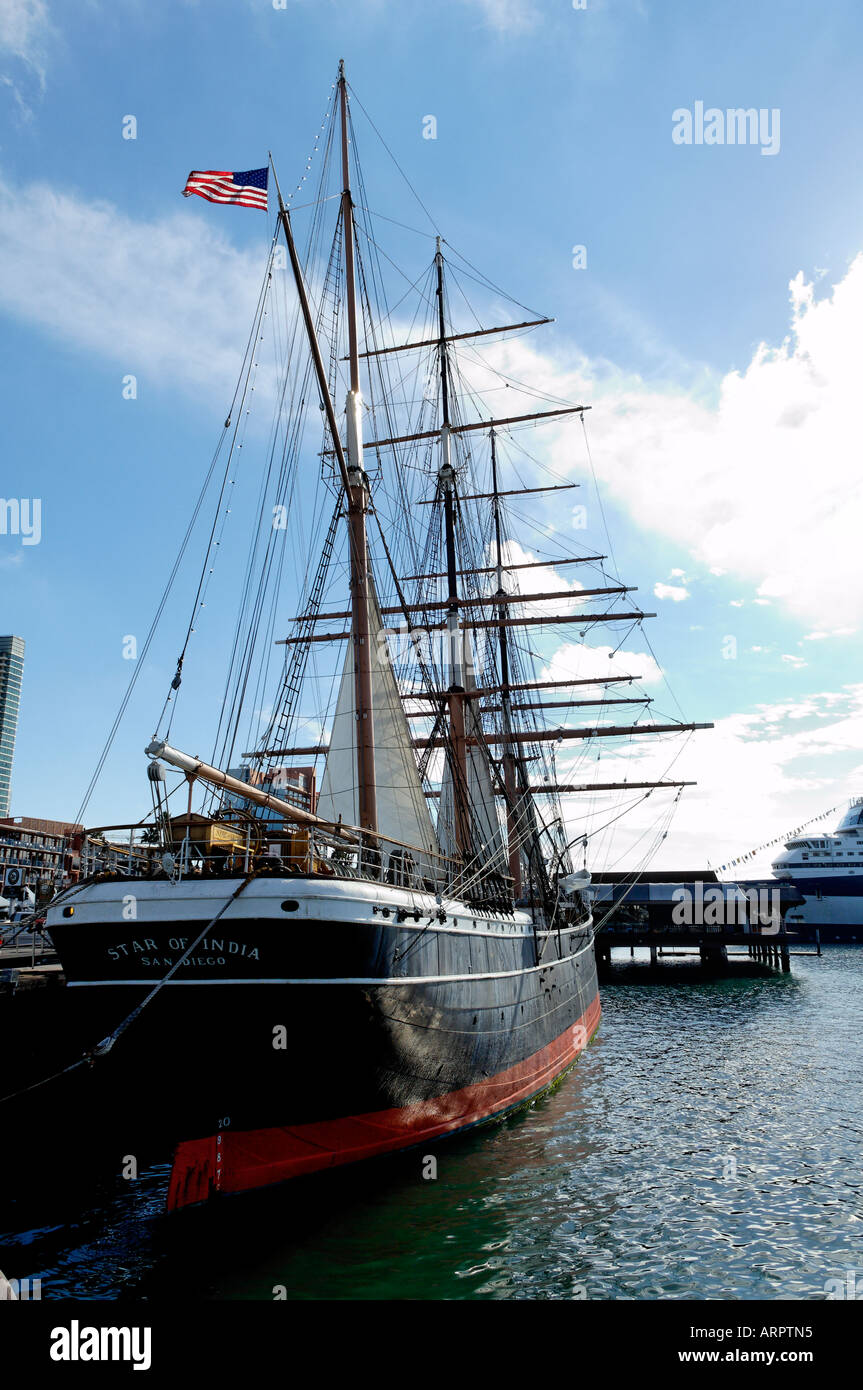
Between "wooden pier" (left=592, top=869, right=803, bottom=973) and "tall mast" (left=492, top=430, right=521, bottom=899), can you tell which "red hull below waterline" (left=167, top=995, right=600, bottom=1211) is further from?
"wooden pier" (left=592, top=869, right=803, bottom=973)

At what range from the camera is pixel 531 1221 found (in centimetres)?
1120

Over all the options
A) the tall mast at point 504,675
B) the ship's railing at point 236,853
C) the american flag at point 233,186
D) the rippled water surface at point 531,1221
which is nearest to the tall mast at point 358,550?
the ship's railing at point 236,853

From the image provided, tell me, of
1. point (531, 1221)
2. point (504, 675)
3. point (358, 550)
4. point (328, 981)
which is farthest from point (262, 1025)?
point (504, 675)

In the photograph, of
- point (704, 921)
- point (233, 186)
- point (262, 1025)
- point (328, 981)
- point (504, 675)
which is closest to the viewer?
point (262, 1025)

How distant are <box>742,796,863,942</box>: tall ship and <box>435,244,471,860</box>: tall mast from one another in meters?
78.2

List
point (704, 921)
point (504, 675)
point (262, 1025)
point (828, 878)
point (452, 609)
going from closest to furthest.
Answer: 1. point (262, 1025)
2. point (452, 609)
3. point (504, 675)
4. point (704, 921)
5. point (828, 878)

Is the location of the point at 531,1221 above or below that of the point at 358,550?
below

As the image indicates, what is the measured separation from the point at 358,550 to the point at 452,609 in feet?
38.9

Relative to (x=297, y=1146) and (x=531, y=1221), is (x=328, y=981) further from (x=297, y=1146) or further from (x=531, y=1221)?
(x=531, y=1221)

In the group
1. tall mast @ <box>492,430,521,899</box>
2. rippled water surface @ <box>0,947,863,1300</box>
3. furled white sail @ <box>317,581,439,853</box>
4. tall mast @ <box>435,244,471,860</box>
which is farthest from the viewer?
tall mast @ <box>492,430,521,899</box>

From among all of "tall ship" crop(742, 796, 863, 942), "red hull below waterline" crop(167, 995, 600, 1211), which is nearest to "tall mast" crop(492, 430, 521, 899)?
"red hull below waterline" crop(167, 995, 600, 1211)

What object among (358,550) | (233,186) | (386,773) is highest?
(233,186)

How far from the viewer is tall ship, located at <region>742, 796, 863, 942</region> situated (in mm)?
92938
